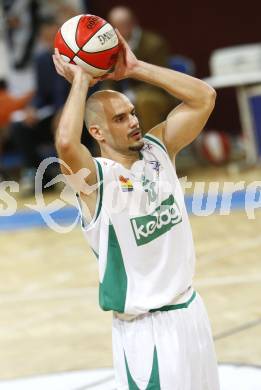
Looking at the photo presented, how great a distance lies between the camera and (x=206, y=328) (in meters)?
4.15

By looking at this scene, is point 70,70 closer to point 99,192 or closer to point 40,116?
point 99,192

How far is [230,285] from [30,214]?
4.39 meters

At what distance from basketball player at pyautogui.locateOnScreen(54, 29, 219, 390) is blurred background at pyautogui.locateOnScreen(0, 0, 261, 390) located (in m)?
1.28

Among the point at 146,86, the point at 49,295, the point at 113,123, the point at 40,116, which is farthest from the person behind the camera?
the point at 40,116

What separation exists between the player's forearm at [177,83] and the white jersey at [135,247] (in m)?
0.44

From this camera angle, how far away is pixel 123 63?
425 centimetres

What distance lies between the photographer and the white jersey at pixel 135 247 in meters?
4.05

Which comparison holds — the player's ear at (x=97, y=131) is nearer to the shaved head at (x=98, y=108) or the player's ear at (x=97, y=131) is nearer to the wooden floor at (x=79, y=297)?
the shaved head at (x=98, y=108)

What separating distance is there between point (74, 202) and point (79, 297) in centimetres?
355

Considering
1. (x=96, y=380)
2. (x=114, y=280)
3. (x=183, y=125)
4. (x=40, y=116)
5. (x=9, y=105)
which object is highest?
(x=183, y=125)

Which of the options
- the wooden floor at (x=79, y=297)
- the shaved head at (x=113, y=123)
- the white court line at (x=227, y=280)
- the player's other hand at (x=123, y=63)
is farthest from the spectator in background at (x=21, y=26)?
the shaved head at (x=113, y=123)

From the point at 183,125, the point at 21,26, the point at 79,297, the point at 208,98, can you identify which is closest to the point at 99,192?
the point at 183,125

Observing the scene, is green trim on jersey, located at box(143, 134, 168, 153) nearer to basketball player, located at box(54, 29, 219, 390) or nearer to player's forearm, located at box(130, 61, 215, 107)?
basketball player, located at box(54, 29, 219, 390)

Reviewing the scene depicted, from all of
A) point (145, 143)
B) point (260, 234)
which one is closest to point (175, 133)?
point (145, 143)
